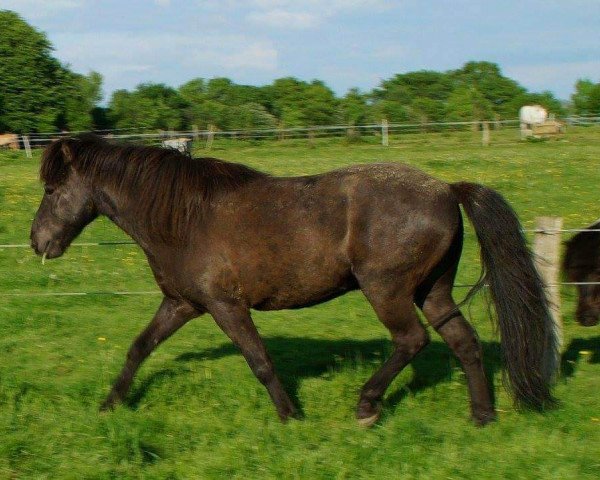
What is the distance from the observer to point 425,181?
18.7 ft

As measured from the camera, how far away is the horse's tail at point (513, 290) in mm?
5781

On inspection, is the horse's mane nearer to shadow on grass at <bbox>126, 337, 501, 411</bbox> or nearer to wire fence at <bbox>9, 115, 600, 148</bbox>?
shadow on grass at <bbox>126, 337, 501, 411</bbox>

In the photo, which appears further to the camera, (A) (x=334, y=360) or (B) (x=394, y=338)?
(A) (x=334, y=360)

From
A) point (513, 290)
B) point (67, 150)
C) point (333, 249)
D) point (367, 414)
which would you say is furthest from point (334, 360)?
point (67, 150)

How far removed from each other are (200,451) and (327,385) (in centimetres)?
157

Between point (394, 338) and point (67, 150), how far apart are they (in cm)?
273

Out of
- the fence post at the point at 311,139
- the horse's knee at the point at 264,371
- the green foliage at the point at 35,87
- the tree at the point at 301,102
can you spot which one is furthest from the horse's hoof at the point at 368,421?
the green foliage at the point at 35,87

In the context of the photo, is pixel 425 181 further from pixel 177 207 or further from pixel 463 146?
pixel 463 146

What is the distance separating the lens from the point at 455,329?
591cm

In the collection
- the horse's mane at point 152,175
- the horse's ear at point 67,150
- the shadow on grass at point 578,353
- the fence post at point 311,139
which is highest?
the horse's ear at point 67,150

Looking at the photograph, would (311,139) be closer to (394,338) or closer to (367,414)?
(394,338)

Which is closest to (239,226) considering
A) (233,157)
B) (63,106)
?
(233,157)

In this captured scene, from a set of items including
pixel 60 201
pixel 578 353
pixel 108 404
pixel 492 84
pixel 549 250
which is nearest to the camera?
pixel 108 404

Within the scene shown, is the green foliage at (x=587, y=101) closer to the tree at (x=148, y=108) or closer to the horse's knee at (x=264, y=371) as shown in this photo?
the tree at (x=148, y=108)
